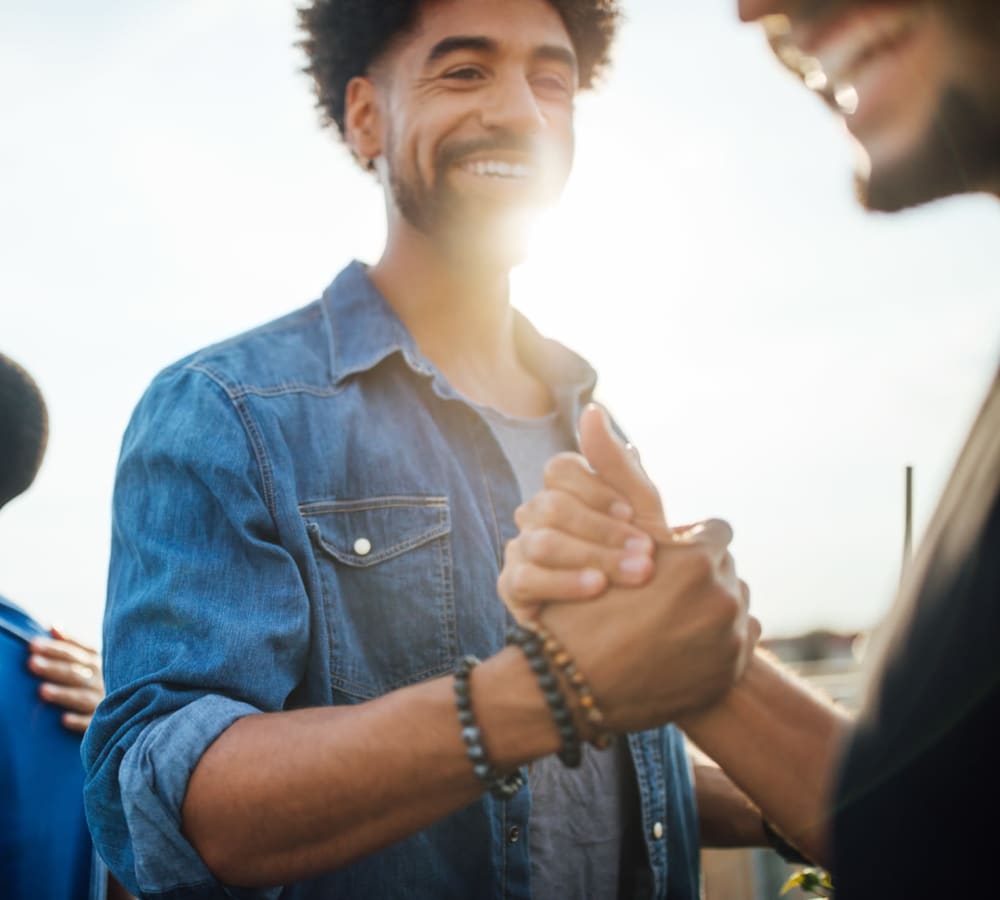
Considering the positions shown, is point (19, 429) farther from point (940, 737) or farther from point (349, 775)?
point (940, 737)

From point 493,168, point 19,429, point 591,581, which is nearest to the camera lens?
point 591,581

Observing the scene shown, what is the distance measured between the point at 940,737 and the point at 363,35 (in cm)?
292

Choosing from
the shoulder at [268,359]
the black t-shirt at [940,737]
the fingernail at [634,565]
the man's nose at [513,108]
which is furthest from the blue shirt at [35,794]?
the black t-shirt at [940,737]

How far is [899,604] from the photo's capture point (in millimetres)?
953

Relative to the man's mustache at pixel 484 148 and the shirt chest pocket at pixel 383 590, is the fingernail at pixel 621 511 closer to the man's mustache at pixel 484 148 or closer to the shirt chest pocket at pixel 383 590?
the shirt chest pocket at pixel 383 590

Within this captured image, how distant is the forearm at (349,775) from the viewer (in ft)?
4.60

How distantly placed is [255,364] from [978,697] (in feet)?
5.42

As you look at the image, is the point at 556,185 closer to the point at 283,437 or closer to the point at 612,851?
the point at 283,437

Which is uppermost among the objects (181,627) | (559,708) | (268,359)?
(268,359)

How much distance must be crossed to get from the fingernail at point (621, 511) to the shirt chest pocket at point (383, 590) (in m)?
0.56

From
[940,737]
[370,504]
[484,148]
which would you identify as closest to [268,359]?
[370,504]

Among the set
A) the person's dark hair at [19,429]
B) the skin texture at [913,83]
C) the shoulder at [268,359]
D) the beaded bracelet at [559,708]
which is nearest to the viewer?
the skin texture at [913,83]

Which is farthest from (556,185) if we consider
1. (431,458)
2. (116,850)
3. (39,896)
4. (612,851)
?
(39,896)

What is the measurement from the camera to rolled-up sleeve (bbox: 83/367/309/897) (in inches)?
58.4
